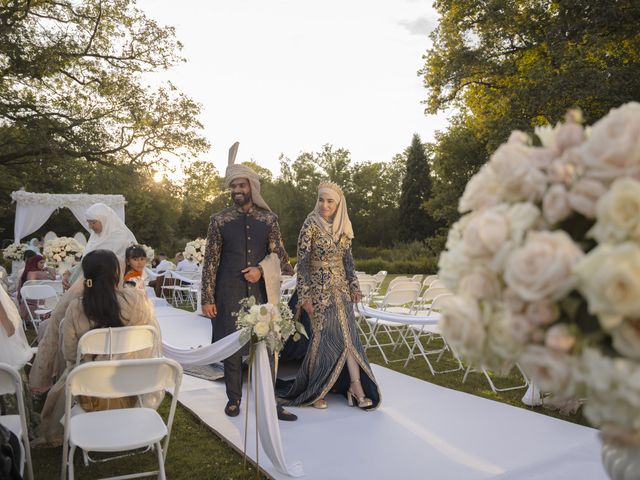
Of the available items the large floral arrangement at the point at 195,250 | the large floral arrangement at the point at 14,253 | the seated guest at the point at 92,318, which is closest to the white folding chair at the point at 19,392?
the seated guest at the point at 92,318

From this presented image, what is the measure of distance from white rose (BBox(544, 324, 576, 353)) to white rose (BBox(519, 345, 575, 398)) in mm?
13

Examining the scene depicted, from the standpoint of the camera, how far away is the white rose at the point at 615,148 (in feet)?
3.40

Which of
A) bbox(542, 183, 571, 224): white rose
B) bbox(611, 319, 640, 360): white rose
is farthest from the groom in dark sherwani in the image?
bbox(611, 319, 640, 360): white rose

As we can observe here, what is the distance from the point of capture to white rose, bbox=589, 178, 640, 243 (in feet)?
3.21

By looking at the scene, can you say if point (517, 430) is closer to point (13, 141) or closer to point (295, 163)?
point (13, 141)

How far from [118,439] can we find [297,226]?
39283 millimetres

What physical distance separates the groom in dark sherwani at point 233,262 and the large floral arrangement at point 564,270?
349 cm

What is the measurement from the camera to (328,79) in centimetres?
1214

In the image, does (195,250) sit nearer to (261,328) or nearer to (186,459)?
(186,459)

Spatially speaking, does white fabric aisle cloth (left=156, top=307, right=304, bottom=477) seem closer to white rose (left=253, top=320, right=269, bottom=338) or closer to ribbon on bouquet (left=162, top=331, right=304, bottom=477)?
ribbon on bouquet (left=162, top=331, right=304, bottom=477)

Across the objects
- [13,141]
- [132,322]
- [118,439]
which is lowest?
[118,439]

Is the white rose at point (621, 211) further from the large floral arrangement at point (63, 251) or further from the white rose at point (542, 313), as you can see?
the large floral arrangement at point (63, 251)

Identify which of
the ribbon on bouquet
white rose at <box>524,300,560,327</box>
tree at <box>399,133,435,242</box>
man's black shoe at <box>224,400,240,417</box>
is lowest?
man's black shoe at <box>224,400,240,417</box>

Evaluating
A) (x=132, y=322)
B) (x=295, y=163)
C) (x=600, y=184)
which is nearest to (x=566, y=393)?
(x=600, y=184)
